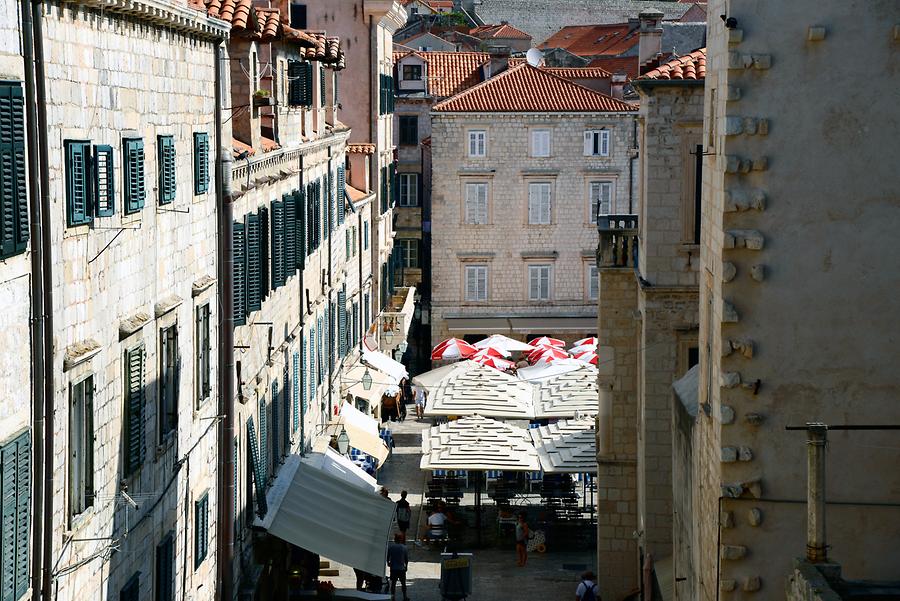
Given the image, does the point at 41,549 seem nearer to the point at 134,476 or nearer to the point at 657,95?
the point at 134,476

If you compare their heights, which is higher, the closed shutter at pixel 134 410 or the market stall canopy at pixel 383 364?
the closed shutter at pixel 134 410

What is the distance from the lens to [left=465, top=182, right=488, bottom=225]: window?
194ft

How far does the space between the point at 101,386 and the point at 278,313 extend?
12.8 meters

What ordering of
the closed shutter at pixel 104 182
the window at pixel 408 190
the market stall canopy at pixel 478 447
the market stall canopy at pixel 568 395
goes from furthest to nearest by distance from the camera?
the window at pixel 408 190 → the market stall canopy at pixel 568 395 → the market stall canopy at pixel 478 447 → the closed shutter at pixel 104 182

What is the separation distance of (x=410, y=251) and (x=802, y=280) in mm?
51076

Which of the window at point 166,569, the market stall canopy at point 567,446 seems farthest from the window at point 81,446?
the market stall canopy at point 567,446

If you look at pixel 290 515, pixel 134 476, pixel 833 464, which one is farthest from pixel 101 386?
pixel 290 515

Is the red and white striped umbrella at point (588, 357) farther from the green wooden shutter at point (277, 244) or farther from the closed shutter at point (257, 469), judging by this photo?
the closed shutter at point (257, 469)

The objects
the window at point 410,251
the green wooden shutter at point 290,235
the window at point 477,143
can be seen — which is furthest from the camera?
the window at point 410,251

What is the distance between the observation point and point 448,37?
93.4 m

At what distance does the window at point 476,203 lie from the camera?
5909 centimetres

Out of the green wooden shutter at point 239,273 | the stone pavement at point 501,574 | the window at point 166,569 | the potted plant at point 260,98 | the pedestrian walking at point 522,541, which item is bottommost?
the stone pavement at point 501,574

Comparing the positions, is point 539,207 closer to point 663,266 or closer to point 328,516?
point 328,516

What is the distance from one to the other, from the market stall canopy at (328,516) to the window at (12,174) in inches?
491
